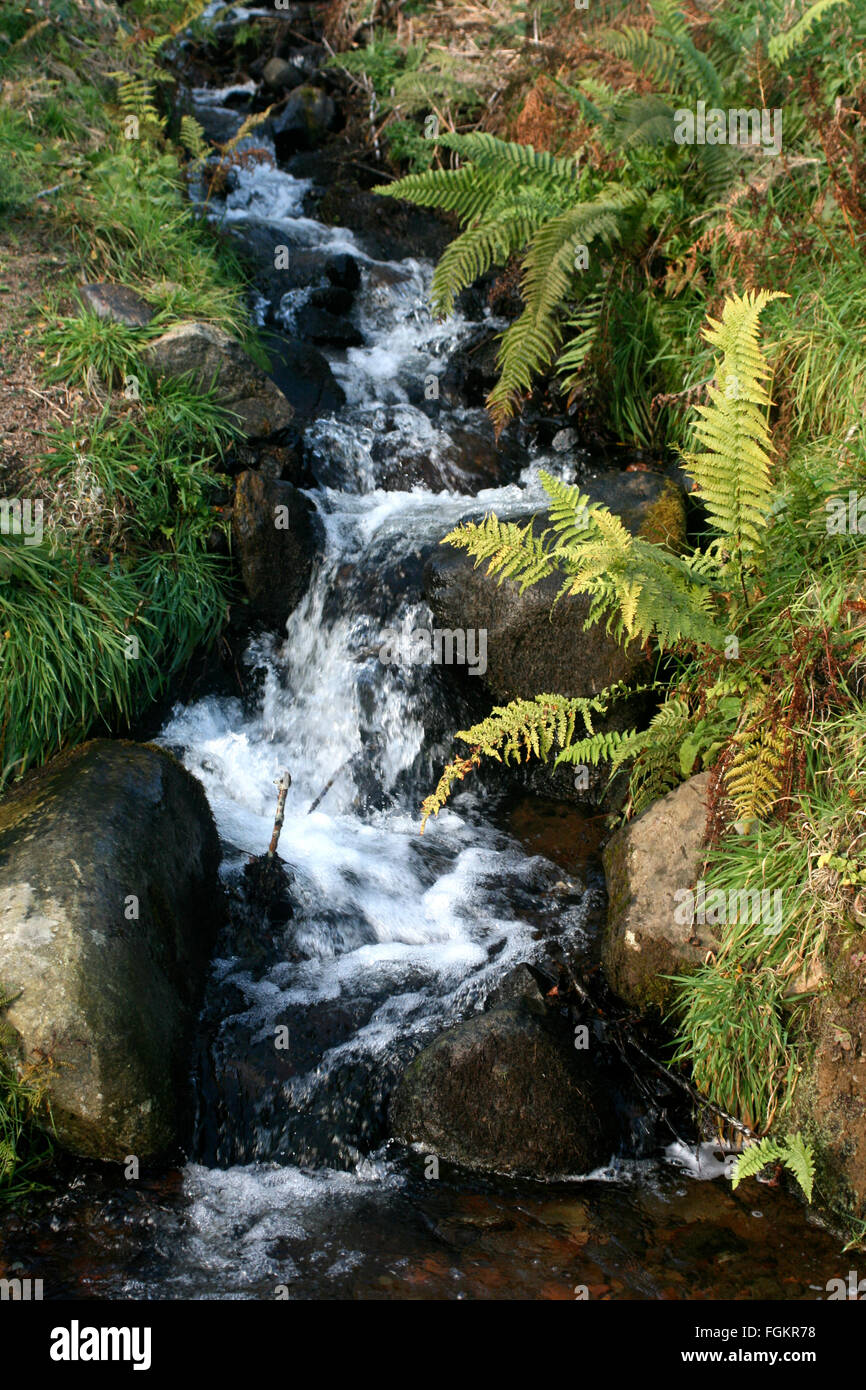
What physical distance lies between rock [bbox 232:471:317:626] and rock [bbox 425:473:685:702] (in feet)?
A: 2.71

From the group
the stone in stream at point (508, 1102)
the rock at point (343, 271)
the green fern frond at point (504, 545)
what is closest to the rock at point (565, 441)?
the rock at point (343, 271)

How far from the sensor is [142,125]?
7031 mm

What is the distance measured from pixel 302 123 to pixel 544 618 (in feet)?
22.3

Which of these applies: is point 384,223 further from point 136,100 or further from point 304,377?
point 304,377

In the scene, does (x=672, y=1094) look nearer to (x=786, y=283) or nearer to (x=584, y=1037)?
(x=584, y=1037)

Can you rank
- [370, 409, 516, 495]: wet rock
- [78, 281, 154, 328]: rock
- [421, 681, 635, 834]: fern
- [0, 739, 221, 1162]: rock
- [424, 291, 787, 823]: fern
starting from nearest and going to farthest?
[0, 739, 221, 1162]: rock < [424, 291, 787, 823]: fern < [421, 681, 635, 834]: fern < [78, 281, 154, 328]: rock < [370, 409, 516, 495]: wet rock

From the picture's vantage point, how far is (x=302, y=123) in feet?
30.5

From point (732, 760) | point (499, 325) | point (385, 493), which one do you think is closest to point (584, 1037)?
point (732, 760)

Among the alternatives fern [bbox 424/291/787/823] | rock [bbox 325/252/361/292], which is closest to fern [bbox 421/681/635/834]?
fern [bbox 424/291/787/823]

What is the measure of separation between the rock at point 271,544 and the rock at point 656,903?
2502 millimetres

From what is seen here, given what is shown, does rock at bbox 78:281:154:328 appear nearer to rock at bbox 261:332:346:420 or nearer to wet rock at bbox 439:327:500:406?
rock at bbox 261:332:346:420

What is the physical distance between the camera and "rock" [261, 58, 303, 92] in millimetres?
9820
